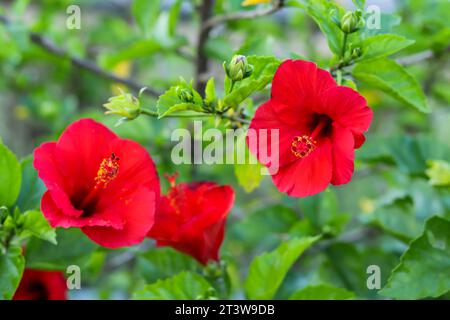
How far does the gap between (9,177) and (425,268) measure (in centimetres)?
59

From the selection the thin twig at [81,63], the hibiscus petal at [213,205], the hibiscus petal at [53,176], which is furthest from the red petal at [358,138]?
the thin twig at [81,63]

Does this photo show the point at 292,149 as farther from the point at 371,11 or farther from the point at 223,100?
the point at 371,11

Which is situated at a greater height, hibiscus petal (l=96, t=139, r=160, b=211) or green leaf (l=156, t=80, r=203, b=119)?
green leaf (l=156, t=80, r=203, b=119)

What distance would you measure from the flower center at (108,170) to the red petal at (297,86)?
234 millimetres

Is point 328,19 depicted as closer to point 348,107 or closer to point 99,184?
point 348,107

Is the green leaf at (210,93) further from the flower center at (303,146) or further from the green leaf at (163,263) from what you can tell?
the green leaf at (163,263)

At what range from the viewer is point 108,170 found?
2.90 ft

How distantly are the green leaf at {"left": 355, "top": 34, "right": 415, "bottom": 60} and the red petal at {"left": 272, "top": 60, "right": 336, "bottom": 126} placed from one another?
0.42 ft

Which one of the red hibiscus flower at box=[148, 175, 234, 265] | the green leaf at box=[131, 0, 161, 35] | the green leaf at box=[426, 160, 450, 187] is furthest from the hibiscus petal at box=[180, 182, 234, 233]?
the green leaf at box=[131, 0, 161, 35]

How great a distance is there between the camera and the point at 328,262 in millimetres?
1235

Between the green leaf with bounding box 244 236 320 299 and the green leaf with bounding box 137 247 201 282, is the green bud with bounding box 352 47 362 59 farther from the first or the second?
the green leaf with bounding box 137 247 201 282

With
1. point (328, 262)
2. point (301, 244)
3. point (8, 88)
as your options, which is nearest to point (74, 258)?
point (301, 244)

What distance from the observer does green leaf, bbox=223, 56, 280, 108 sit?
2.69ft

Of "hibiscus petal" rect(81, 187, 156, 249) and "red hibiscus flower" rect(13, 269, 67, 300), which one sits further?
"red hibiscus flower" rect(13, 269, 67, 300)
